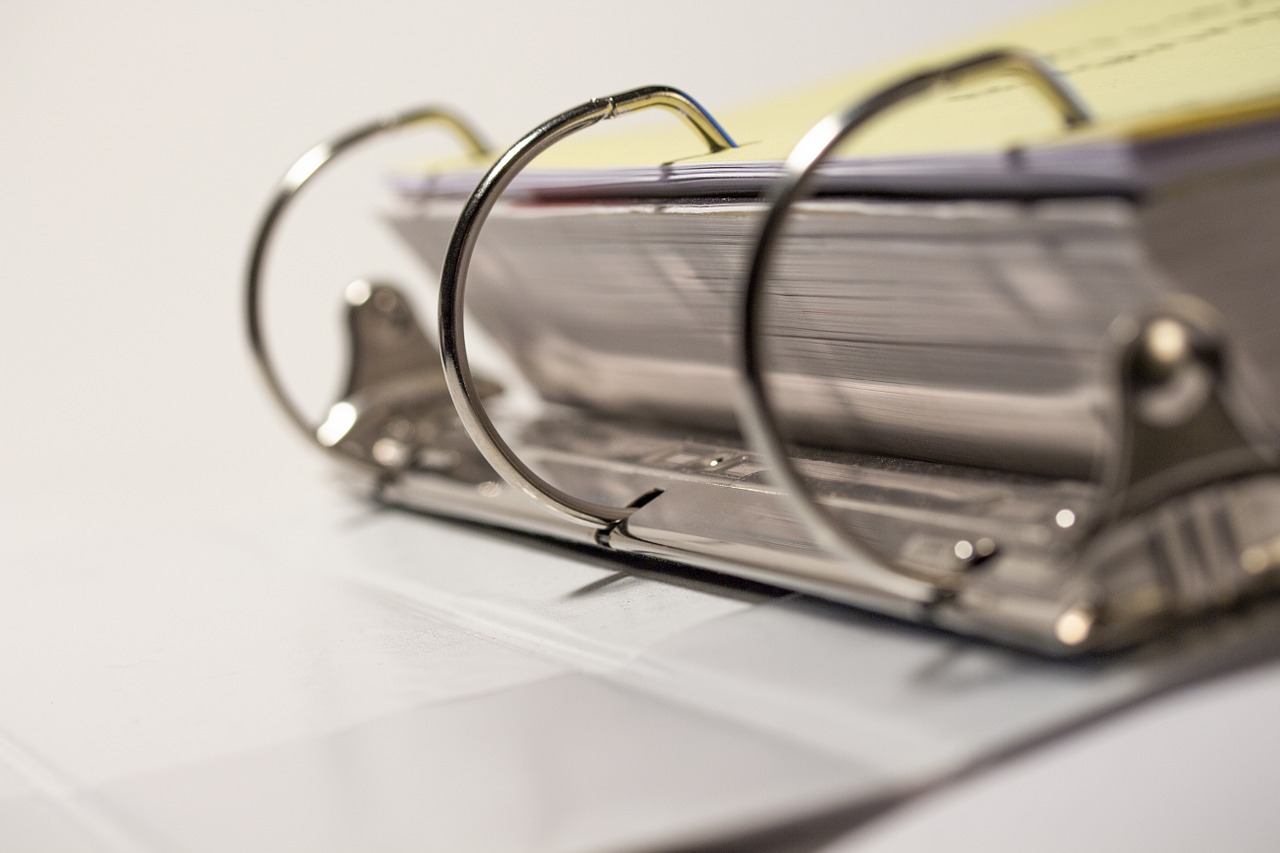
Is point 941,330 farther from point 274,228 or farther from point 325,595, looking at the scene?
point 274,228

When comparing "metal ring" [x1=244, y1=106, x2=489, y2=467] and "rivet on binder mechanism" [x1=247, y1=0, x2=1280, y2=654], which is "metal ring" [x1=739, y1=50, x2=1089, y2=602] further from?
"metal ring" [x1=244, y1=106, x2=489, y2=467]

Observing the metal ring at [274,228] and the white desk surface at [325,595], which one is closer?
the white desk surface at [325,595]

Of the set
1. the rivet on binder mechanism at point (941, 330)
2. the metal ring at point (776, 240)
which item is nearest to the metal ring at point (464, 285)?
the rivet on binder mechanism at point (941, 330)

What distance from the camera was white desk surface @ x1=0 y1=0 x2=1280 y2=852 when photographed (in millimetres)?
404

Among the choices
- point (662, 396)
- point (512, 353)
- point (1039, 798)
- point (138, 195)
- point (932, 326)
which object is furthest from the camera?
point (138, 195)

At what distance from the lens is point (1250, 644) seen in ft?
1.40

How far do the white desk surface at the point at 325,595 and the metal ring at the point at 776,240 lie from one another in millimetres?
45

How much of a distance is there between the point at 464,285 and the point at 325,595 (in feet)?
0.59

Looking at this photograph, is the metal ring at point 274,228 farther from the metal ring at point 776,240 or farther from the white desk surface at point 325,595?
the metal ring at point 776,240

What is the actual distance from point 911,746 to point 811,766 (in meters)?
0.03

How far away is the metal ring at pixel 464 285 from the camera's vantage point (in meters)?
0.61

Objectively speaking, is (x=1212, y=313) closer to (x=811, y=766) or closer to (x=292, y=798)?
(x=811, y=766)

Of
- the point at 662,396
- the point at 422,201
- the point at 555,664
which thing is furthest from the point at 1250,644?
the point at 422,201

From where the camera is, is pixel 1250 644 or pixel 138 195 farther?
pixel 138 195
